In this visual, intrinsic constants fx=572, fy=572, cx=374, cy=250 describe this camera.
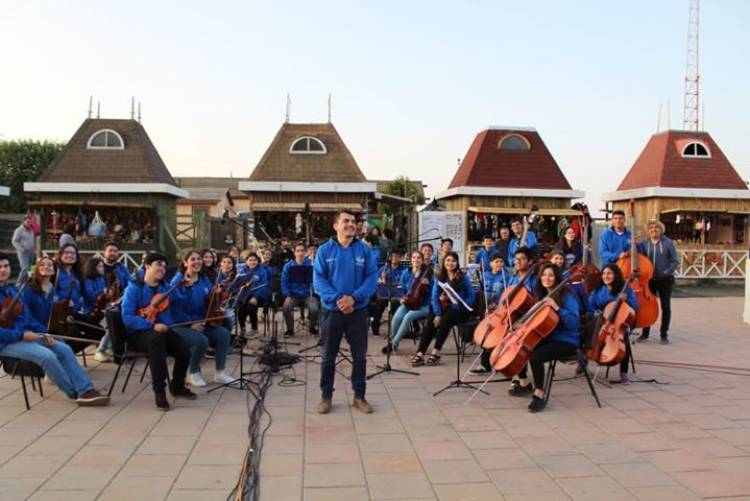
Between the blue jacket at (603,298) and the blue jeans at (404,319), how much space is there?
195 cm

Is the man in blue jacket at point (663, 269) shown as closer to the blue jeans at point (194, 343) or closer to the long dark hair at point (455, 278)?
the long dark hair at point (455, 278)

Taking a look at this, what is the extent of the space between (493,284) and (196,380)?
3651 millimetres

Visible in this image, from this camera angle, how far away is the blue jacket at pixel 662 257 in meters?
8.05

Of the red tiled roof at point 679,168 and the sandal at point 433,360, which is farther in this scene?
the red tiled roof at point 679,168

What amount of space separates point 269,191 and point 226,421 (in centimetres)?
1387

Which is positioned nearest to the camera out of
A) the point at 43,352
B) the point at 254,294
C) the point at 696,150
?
the point at 43,352

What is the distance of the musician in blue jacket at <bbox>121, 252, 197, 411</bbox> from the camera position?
4859 millimetres

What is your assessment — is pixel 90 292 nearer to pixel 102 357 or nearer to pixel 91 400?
pixel 102 357

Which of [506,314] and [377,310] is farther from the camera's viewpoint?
[377,310]

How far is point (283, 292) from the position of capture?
28.0 feet

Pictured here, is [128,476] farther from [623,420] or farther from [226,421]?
[623,420]

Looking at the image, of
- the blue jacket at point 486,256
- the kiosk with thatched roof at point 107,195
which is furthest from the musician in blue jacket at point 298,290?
the kiosk with thatched roof at point 107,195

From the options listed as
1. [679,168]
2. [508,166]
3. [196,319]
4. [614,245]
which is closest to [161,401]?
[196,319]

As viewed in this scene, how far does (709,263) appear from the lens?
18.2m
